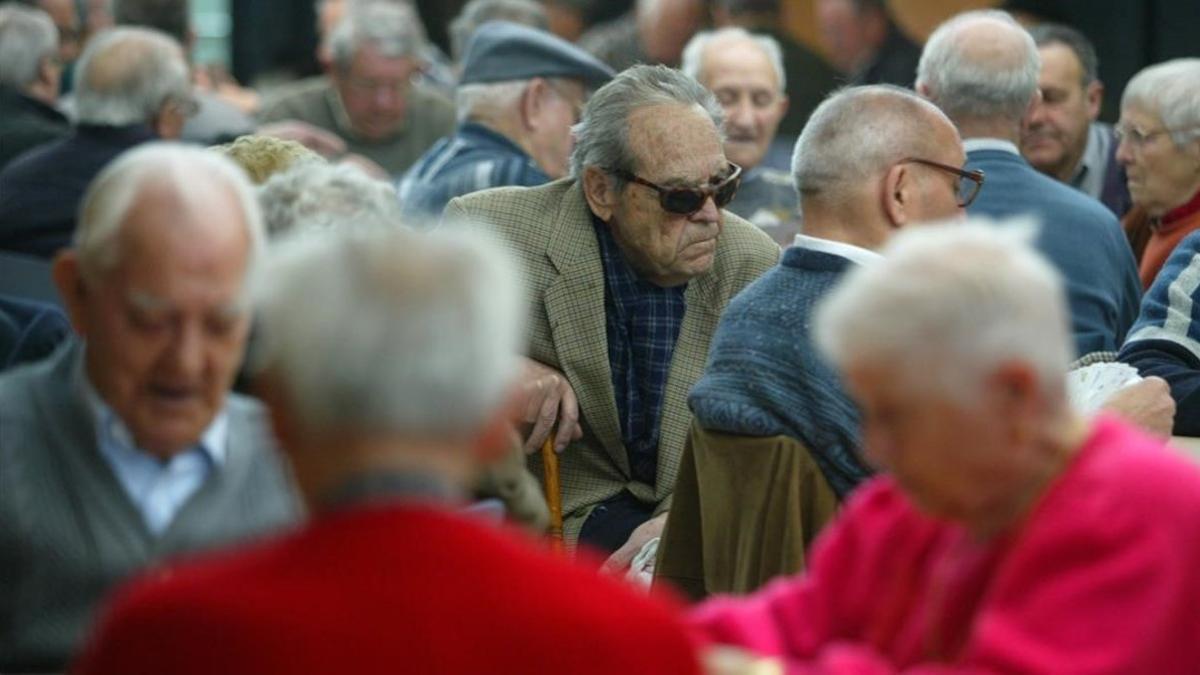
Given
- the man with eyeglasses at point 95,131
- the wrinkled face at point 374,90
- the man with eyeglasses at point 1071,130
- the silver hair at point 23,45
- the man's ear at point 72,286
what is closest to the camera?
the man's ear at point 72,286

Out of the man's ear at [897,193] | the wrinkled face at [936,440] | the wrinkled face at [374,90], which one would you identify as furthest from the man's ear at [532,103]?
the wrinkled face at [936,440]

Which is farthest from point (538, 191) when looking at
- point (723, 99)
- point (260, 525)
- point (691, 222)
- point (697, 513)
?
point (723, 99)

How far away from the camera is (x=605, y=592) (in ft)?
6.86

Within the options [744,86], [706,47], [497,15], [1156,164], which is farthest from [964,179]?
[497,15]

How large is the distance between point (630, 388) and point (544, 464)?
265mm

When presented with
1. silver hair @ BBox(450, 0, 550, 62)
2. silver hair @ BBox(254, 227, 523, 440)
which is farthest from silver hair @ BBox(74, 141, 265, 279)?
silver hair @ BBox(450, 0, 550, 62)

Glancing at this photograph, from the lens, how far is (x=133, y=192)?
114 inches

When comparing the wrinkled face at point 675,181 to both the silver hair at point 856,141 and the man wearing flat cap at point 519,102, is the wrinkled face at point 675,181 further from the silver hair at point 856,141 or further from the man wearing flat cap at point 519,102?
the man wearing flat cap at point 519,102

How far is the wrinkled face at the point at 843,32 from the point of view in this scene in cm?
912

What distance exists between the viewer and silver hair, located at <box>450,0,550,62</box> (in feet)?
28.7

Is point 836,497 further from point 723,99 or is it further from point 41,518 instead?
point 723,99

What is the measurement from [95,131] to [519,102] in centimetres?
131

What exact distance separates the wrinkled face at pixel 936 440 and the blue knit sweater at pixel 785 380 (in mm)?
1403

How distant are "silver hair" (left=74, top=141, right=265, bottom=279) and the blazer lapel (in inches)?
64.5
